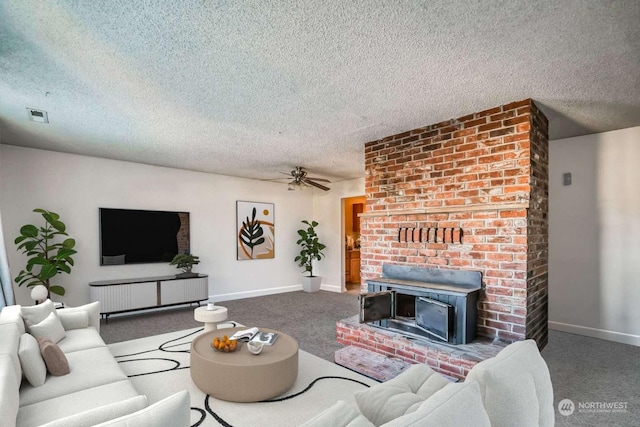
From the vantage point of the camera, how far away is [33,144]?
4.48 meters

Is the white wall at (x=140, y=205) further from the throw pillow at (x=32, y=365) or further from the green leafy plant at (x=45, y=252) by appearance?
the throw pillow at (x=32, y=365)

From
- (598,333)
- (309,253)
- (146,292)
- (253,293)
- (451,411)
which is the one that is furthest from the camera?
(309,253)

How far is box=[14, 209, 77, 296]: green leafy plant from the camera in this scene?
4.32 metres

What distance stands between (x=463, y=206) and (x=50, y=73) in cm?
364

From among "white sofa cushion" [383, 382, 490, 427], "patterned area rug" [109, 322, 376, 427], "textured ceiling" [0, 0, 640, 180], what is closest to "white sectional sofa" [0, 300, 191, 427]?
"patterned area rug" [109, 322, 376, 427]

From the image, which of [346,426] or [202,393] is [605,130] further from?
[202,393]

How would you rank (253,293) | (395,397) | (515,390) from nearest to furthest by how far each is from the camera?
(515,390)
(395,397)
(253,293)

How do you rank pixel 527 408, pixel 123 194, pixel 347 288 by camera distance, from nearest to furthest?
pixel 527 408, pixel 123 194, pixel 347 288

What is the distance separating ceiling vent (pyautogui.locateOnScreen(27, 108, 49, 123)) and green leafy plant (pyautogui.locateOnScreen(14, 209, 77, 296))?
1456mm

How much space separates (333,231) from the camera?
770 cm

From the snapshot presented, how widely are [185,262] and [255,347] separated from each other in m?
3.65

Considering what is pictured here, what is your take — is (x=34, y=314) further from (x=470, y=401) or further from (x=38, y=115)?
(x=470, y=401)

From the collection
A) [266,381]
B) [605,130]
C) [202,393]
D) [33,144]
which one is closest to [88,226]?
[33,144]

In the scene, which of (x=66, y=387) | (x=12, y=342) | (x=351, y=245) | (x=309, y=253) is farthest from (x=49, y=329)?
(x=351, y=245)
